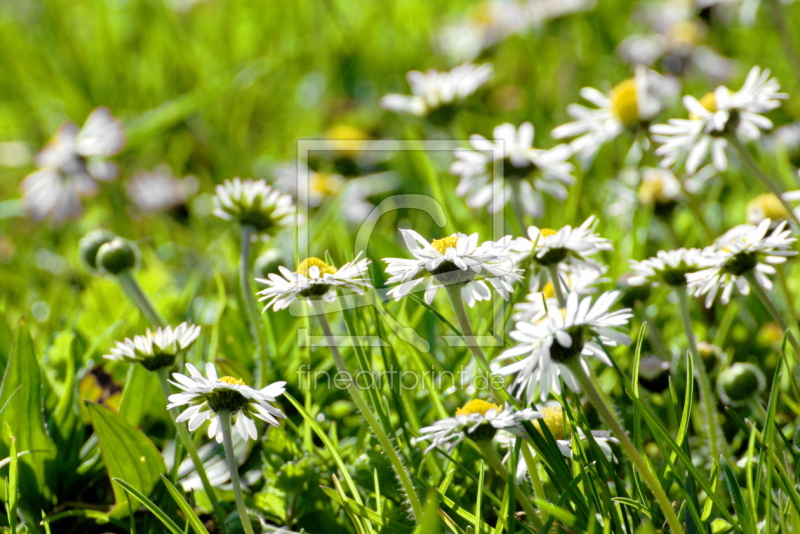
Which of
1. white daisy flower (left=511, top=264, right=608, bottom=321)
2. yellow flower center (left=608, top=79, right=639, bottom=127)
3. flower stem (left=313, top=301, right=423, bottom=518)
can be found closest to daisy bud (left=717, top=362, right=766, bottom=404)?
white daisy flower (left=511, top=264, right=608, bottom=321)

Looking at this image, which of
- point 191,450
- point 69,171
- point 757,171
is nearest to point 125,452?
point 191,450

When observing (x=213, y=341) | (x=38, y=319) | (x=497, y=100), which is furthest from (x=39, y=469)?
(x=497, y=100)

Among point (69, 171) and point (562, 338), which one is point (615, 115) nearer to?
point (562, 338)

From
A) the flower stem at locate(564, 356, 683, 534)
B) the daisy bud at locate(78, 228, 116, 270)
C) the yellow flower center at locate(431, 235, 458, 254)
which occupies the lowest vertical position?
the flower stem at locate(564, 356, 683, 534)

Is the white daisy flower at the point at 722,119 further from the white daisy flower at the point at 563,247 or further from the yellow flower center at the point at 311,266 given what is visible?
the yellow flower center at the point at 311,266

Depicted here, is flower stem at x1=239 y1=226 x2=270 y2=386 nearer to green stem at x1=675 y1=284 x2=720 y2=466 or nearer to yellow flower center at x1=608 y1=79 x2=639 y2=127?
green stem at x1=675 y1=284 x2=720 y2=466
